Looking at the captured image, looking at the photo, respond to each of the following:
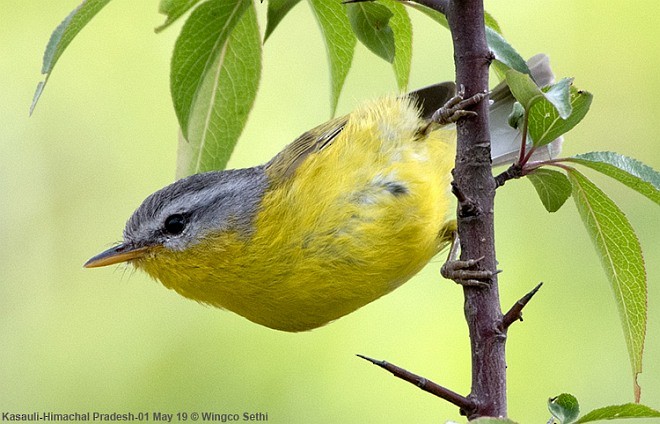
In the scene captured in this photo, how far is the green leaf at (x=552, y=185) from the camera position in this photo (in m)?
2.68

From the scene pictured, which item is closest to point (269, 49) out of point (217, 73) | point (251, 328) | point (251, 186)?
point (251, 328)

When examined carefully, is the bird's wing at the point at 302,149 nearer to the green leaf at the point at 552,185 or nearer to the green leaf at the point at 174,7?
the green leaf at the point at 174,7

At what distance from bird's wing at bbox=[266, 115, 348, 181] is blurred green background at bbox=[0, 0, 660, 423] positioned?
16.8 inches

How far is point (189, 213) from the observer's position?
4.38 m

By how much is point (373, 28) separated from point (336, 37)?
0.28 meters

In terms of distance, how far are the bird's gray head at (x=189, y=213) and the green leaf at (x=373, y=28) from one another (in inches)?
63.1

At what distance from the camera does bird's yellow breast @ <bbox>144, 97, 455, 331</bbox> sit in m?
3.96

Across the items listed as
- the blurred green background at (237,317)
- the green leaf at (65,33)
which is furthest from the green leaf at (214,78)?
the blurred green background at (237,317)

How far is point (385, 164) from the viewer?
4.11 m

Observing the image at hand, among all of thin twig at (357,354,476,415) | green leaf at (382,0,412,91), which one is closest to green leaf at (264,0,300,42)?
green leaf at (382,0,412,91)

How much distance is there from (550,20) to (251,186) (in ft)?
9.01

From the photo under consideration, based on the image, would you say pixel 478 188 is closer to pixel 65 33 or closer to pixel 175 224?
pixel 65 33

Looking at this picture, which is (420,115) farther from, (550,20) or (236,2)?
(550,20)

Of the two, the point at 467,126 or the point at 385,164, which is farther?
the point at 385,164
